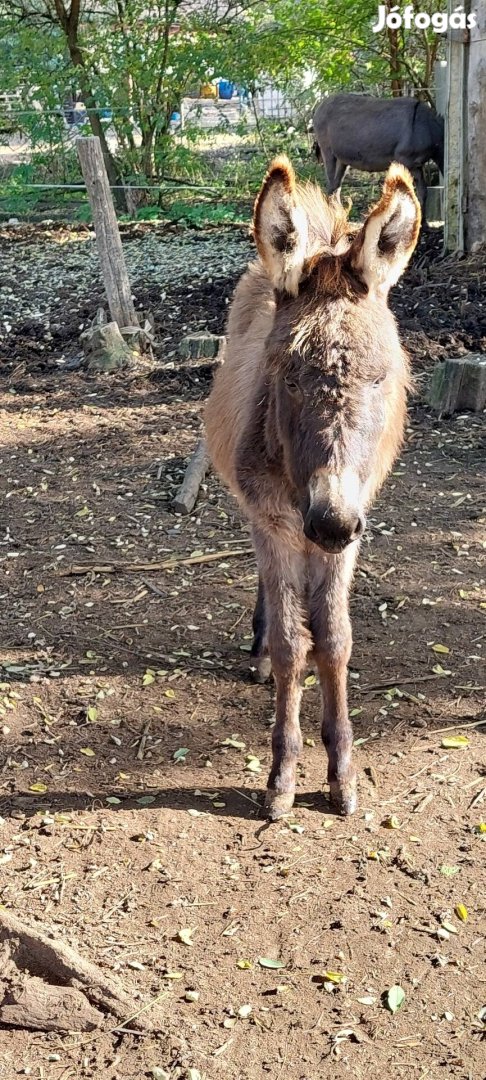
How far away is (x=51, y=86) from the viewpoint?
13.5m

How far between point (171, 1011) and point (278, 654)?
1.15m

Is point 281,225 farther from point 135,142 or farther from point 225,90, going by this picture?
point 225,90

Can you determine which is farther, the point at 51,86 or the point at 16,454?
the point at 51,86

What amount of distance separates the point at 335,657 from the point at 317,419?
3.08 ft

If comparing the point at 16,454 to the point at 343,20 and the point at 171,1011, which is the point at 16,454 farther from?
the point at 343,20

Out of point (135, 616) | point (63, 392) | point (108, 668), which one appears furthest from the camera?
point (63, 392)

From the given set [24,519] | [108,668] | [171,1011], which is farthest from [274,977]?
[24,519]

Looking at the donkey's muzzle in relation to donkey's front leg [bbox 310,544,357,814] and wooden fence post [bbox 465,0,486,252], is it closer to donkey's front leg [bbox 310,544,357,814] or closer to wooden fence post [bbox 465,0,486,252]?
donkey's front leg [bbox 310,544,357,814]

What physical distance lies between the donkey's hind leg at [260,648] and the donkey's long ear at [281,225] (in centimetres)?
170

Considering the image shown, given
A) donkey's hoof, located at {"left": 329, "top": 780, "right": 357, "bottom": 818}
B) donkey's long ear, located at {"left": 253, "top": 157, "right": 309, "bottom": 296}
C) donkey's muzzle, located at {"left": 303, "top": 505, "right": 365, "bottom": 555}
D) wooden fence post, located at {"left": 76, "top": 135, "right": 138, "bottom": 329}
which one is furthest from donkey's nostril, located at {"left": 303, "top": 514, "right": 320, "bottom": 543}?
wooden fence post, located at {"left": 76, "top": 135, "right": 138, "bottom": 329}

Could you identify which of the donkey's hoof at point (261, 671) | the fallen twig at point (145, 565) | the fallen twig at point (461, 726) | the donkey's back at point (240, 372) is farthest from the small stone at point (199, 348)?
the fallen twig at point (461, 726)

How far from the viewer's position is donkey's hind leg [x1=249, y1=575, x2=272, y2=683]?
14.0 ft

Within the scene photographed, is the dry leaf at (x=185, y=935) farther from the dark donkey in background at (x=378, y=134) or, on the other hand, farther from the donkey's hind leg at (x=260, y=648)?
the dark donkey in background at (x=378, y=134)

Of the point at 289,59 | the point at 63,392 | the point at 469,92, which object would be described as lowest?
the point at 63,392
